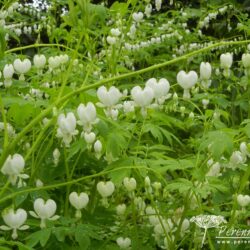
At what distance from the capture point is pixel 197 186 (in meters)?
2.19

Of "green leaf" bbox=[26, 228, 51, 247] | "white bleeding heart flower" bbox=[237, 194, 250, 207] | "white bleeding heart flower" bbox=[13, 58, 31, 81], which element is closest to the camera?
"green leaf" bbox=[26, 228, 51, 247]

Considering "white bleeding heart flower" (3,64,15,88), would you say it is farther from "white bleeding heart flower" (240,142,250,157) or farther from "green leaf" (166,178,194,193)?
"white bleeding heart flower" (240,142,250,157)

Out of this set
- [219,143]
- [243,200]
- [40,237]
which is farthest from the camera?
[243,200]

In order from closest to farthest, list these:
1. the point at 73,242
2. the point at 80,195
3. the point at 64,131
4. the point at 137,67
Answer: the point at 64,131
the point at 80,195
the point at 73,242
the point at 137,67

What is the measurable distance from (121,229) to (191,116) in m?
0.87

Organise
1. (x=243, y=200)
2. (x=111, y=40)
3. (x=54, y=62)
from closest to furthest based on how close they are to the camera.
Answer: (x=243, y=200), (x=54, y=62), (x=111, y=40)

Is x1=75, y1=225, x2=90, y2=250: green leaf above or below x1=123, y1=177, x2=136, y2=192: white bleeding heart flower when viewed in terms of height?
below

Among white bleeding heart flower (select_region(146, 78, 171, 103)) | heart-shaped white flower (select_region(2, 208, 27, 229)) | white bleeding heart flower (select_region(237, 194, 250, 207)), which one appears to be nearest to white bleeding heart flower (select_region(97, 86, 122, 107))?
white bleeding heart flower (select_region(146, 78, 171, 103))

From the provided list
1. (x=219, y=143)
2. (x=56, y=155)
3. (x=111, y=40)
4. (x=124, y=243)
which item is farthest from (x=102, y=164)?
(x=111, y=40)

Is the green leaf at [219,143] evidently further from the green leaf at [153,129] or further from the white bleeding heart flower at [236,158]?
the green leaf at [153,129]

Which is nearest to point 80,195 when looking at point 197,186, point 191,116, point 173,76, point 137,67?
point 197,186

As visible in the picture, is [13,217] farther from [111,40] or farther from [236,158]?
[111,40]

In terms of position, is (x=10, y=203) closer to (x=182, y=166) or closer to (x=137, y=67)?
A: (x=182, y=166)

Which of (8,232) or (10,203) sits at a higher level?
(10,203)
